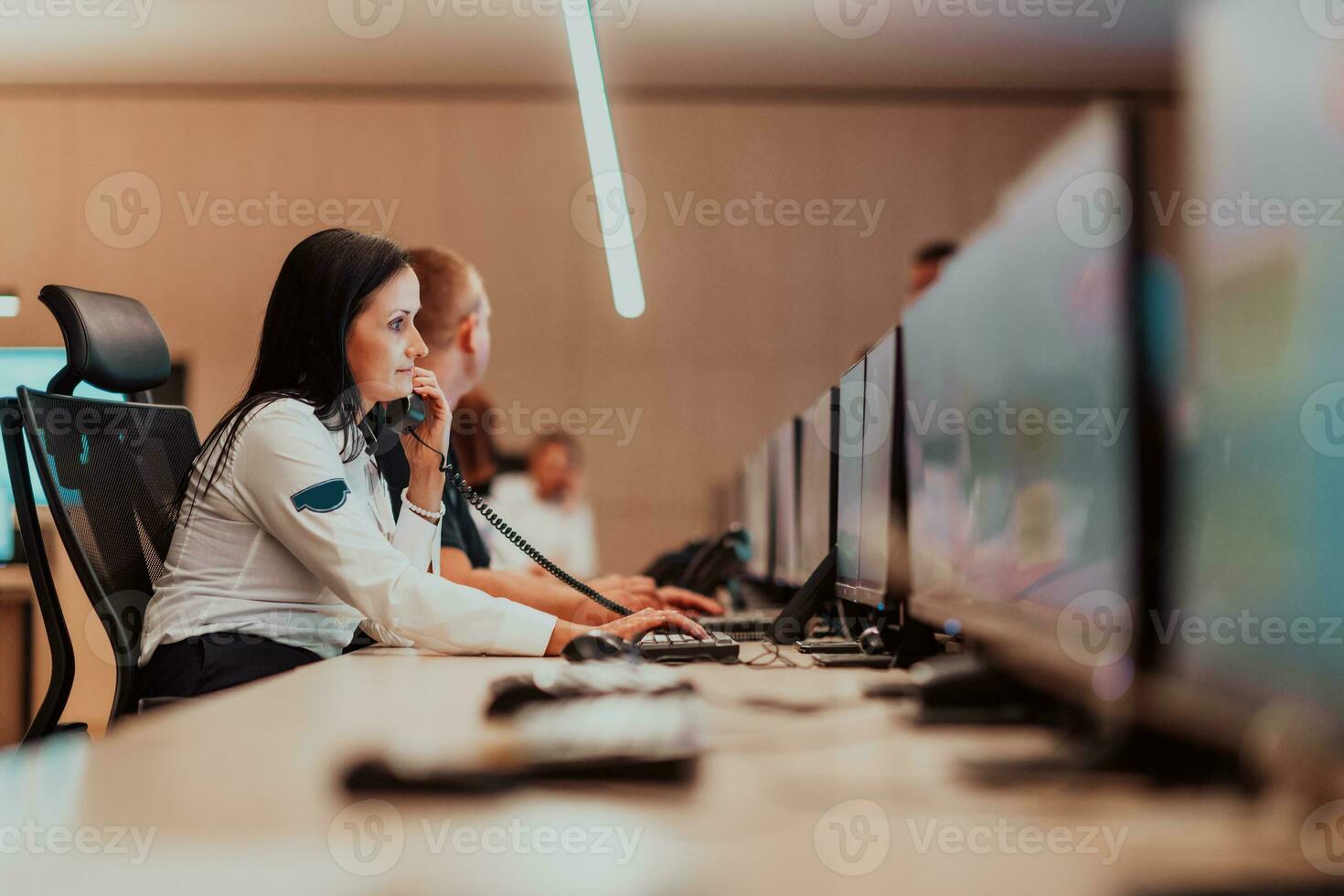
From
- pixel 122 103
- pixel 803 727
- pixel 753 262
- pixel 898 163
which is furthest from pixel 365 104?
pixel 803 727

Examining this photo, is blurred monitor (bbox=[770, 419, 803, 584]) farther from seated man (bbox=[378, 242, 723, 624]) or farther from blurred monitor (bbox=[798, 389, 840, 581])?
seated man (bbox=[378, 242, 723, 624])

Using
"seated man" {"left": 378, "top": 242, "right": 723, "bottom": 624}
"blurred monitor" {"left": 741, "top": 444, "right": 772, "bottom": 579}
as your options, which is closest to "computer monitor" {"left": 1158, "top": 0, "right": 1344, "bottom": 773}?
"seated man" {"left": 378, "top": 242, "right": 723, "bottom": 624}

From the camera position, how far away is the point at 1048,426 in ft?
2.49

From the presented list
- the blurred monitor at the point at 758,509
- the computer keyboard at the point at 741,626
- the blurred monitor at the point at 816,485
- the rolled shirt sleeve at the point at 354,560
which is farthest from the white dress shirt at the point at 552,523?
the rolled shirt sleeve at the point at 354,560

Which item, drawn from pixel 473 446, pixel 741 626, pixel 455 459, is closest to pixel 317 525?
pixel 741 626

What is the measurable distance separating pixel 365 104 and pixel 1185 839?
5.58m

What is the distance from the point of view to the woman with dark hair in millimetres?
1360

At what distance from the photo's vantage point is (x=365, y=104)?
211 inches

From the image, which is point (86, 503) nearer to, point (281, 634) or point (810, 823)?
point (281, 634)

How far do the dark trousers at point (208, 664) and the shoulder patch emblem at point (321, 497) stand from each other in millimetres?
232

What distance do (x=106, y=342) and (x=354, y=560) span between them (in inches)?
24.0

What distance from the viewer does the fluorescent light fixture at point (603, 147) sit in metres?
1.77

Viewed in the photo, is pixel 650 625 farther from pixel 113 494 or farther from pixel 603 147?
pixel 603 147

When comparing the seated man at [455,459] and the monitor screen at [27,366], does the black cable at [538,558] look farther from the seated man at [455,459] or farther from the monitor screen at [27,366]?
the monitor screen at [27,366]
